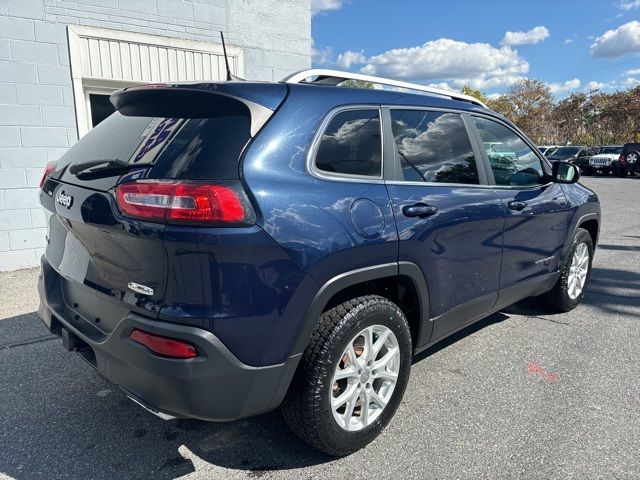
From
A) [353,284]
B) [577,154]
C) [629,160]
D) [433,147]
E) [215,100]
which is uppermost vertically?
[215,100]

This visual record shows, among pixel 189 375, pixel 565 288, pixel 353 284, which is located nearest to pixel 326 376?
pixel 353 284

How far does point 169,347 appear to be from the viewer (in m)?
2.04

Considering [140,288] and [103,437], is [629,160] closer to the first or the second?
[103,437]

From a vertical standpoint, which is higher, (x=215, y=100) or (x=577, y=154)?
(x=215, y=100)

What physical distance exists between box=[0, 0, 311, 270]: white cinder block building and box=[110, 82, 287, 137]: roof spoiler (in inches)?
172

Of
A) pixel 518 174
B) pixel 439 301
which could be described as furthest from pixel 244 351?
pixel 518 174

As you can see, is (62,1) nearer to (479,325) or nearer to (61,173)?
(61,173)

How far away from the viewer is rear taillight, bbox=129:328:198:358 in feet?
6.67

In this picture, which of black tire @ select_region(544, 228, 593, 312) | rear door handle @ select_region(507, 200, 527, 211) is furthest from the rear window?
black tire @ select_region(544, 228, 593, 312)

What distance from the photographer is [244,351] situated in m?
2.12

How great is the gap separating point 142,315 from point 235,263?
47 centimetres

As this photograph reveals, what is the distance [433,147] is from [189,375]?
1964 millimetres

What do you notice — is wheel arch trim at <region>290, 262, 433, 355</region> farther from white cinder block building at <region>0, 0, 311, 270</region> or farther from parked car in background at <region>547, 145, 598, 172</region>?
parked car in background at <region>547, 145, 598, 172</region>

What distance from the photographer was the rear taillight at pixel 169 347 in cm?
203
